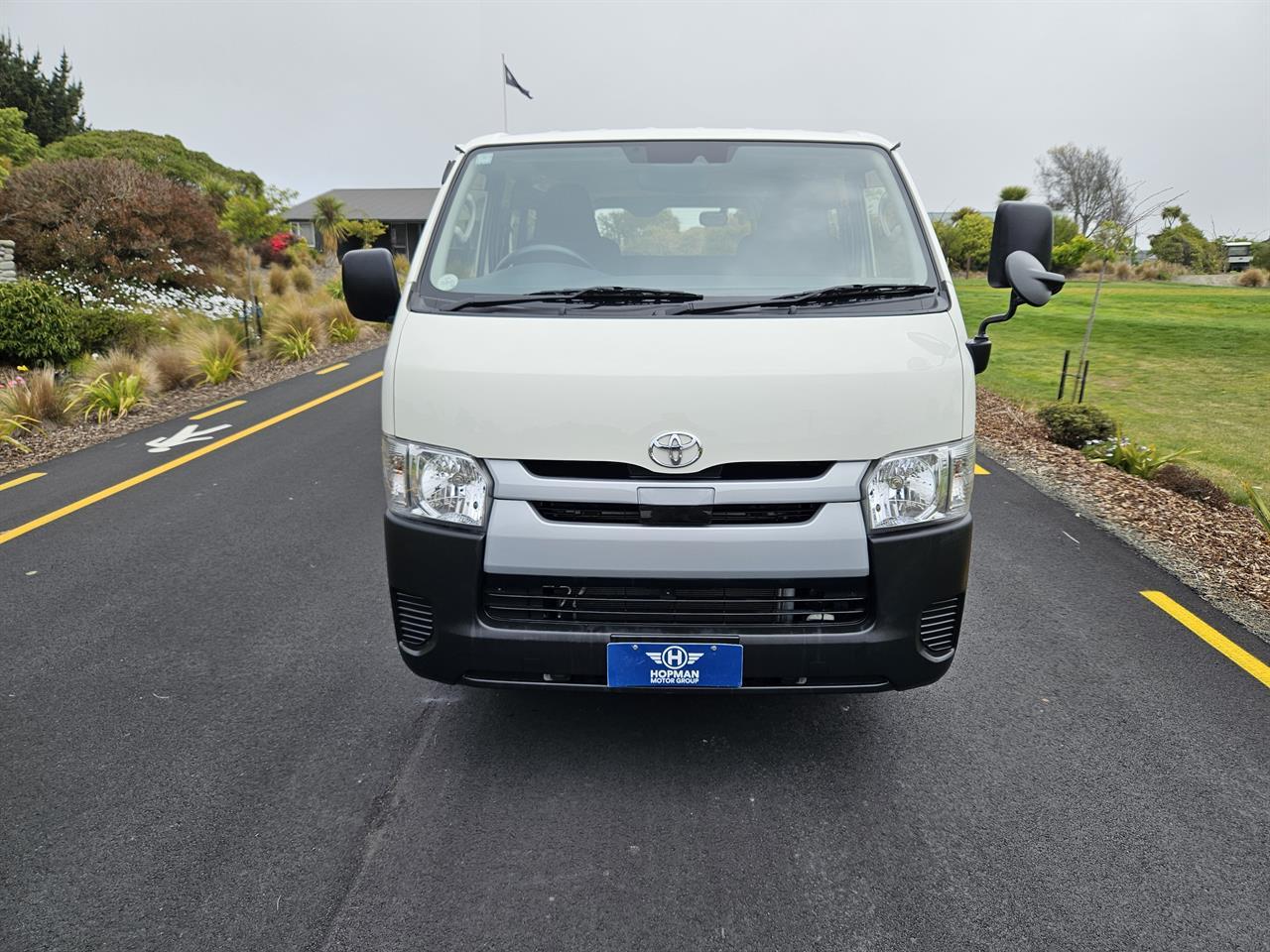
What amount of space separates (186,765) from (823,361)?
2572mm

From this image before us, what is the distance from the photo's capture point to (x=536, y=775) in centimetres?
292

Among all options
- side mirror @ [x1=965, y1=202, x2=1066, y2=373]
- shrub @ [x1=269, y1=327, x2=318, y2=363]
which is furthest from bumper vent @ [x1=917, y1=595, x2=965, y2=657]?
shrub @ [x1=269, y1=327, x2=318, y2=363]

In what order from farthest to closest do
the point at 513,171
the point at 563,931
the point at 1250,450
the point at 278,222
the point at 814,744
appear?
the point at 278,222, the point at 1250,450, the point at 513,171, the point at 814,744, the point at 563,931

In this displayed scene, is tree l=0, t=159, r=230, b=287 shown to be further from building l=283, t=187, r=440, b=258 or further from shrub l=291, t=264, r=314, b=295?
building l=283, t=187, r=440, b=258

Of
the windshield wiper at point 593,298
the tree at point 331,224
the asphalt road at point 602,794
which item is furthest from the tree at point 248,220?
the windshield wiper at point 593,298

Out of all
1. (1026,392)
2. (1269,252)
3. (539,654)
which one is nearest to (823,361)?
(539,654)

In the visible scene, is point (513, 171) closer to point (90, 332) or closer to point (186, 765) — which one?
point (186, 765)

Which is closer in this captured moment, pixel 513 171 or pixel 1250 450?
pixel 513 171

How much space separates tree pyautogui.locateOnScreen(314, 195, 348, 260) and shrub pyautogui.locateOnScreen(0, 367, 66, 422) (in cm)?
3484

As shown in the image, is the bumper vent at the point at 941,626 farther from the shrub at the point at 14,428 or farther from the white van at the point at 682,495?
the shrub at the point at 14,428

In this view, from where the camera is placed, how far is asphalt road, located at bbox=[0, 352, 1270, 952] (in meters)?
2.29

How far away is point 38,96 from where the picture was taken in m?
43.0

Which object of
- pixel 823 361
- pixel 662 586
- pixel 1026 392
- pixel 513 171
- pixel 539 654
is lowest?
pixel 1026 392

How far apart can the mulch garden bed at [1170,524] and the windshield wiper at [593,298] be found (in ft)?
10.9
